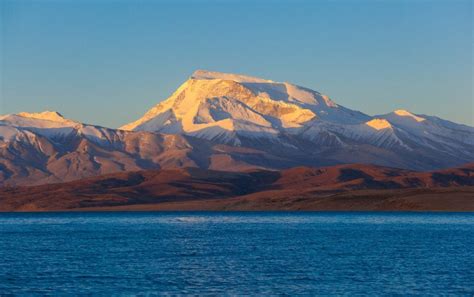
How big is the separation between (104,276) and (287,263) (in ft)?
63.1

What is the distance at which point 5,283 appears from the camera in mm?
80125

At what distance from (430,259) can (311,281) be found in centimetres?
2275

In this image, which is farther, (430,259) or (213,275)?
(430,259)

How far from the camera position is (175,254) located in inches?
4264

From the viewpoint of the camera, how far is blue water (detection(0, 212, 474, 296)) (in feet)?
250

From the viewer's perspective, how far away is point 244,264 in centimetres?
9438

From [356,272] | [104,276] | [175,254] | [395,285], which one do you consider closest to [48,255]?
[175,254]

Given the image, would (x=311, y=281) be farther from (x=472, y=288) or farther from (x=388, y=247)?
(x=388, y=247)

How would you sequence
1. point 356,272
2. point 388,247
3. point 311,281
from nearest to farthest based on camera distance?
point 311,281
point 356,272
point 388,247

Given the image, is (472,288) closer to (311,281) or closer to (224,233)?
(311,281)

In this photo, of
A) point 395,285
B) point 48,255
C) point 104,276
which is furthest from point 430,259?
point 48,255

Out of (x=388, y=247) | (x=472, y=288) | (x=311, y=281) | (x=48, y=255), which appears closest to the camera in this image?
(x=472, y=288)

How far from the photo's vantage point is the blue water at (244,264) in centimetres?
7612

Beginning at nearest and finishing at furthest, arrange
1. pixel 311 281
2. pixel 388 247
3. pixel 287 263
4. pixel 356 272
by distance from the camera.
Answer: pixel 311 281
pixel 356 272
pixel 287 263
pixel 388 247
